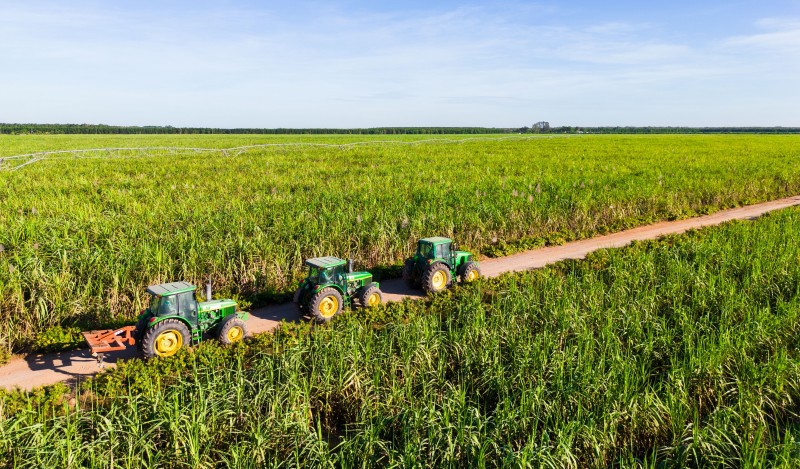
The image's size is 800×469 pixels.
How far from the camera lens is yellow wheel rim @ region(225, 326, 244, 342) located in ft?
28.7

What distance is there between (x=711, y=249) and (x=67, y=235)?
16912 millimetres

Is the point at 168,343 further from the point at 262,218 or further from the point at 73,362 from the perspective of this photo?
the point at 262,218

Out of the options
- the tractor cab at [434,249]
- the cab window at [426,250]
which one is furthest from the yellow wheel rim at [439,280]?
the cab window at [426,250]

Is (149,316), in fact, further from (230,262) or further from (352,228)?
(352,228)

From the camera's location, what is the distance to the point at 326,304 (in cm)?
984

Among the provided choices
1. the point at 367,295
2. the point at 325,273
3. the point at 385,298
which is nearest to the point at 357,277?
the point at 367,295

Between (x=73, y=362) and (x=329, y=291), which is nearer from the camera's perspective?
(x=73, y=362)

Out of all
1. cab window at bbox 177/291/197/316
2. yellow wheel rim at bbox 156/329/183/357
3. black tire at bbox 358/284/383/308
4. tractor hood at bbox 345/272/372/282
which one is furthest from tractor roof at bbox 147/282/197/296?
black tire at bbox 358/284/383/308

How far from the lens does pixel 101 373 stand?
7754mm

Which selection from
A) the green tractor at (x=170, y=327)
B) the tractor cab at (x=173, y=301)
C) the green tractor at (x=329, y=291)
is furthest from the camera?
the green tractor at (x=329, y=291)

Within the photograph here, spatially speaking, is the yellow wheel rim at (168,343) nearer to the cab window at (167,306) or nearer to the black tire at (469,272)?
the cab window at (167,306)

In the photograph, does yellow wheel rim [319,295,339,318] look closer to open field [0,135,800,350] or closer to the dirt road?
the dirt road

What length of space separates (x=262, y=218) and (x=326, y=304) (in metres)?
6.47

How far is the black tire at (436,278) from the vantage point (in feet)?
37.2
